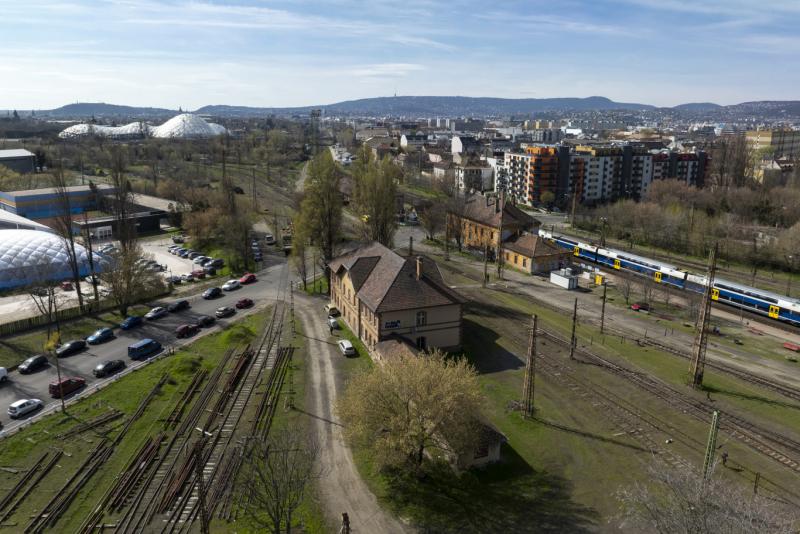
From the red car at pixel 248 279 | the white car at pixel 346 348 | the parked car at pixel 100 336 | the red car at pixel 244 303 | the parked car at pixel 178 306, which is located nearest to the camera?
the white car at pixel 346 348

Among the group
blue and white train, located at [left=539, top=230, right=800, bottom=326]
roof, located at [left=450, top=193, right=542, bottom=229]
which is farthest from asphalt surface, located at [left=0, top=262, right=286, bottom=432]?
blue and white train, located at [left=539, top=230, right=800, bottom=326]

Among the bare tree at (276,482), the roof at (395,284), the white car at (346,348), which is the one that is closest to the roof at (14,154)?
→ the roof at (395,284)

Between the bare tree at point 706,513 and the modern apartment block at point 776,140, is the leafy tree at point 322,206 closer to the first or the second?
the bare tree at point 706,513

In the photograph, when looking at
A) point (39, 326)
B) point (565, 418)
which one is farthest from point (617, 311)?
point (39, 326)

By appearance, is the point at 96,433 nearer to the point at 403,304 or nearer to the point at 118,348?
the point at 118,348

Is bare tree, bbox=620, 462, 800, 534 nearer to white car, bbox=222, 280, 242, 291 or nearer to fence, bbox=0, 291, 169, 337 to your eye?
white car, bbox=222, 280, 242, 291

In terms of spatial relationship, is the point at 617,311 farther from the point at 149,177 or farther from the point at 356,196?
the point at 149,177
